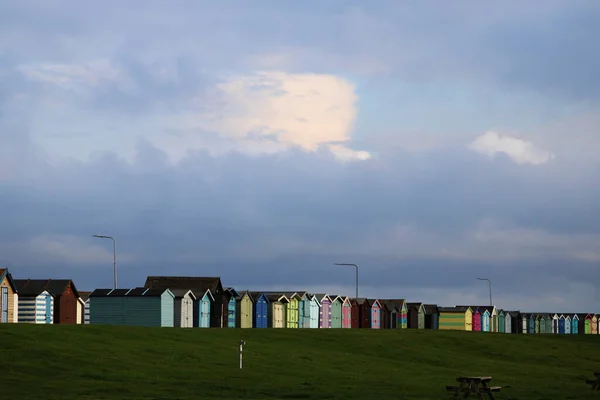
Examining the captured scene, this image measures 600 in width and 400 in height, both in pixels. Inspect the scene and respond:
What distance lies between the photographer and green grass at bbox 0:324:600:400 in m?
47.8

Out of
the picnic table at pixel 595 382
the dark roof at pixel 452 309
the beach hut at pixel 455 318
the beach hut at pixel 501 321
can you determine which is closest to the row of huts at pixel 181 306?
the beach hut at pixel 455 318

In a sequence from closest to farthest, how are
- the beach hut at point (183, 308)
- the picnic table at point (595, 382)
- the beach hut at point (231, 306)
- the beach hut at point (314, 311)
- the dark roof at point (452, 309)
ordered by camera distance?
the picnic table at point (595, 382), the beach hut at point (183, 308), the beach hut at point (231, 306), the beach hut at point (314, 311), the dark roof at point (452, 309)

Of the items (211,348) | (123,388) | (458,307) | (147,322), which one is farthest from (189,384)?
(458,307)

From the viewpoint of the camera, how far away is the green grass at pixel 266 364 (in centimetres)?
4778

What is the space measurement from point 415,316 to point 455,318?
1184 cm

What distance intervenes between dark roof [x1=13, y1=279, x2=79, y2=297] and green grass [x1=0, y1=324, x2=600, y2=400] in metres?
25.4

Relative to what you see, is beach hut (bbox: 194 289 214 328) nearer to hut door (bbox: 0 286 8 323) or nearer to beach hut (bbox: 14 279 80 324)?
beach hut (bbox: 14 279 80 324)

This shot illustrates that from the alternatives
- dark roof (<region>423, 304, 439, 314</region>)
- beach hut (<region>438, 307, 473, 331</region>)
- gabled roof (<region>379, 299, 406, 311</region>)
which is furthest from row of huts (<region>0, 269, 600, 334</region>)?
beach hut (<region>438, 307, 473, 331</region>)

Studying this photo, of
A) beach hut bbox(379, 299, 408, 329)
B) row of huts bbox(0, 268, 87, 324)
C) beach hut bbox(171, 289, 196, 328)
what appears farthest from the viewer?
beach hut bbox(379, 299, 408, 329)

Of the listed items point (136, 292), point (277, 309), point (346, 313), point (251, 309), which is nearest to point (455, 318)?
point (346, 313)

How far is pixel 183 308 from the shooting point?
102 metres

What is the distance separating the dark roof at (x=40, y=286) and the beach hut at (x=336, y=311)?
148 feet

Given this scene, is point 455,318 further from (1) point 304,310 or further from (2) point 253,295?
(2) point 253,295

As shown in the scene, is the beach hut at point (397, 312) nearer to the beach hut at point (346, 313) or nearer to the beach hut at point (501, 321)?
the beach hut at point (346, 313)
